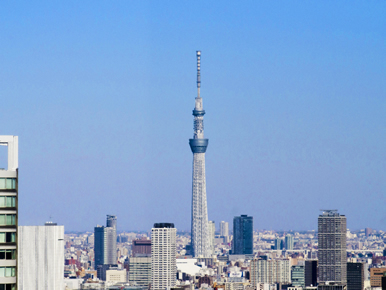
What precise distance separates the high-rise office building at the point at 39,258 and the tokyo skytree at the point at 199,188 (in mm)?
63290

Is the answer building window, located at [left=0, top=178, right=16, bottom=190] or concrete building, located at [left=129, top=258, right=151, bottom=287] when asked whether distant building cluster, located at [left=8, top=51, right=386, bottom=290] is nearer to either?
concrete building, located at [left=129, top=258, right=151, bottom=287]

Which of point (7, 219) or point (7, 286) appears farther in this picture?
point (7, 286)

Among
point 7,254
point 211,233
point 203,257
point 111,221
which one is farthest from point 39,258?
point 211,233

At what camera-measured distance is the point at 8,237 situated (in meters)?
9.82

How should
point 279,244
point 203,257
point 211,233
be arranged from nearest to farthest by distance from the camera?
point 203,257 → point 211,233 → point 279,244

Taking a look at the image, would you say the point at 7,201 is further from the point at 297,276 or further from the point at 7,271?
the point at 297,276

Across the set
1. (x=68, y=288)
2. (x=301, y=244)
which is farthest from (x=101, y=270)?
(x=301, y=244)

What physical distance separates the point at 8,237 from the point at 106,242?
79395 mm

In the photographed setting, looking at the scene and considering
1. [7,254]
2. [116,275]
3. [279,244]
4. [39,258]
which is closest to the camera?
[7,254]

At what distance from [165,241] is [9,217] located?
67.6 meters

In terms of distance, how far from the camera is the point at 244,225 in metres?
105

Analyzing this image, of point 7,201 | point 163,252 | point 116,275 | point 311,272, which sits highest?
point 7,201

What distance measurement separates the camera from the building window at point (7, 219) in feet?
32.1

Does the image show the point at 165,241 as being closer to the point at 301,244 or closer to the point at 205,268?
the point at 205,268
